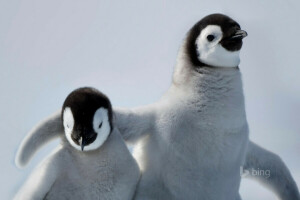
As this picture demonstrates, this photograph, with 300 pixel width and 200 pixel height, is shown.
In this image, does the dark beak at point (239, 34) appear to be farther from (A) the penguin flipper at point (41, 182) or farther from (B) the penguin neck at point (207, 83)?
(A) the penguin flipper at point (41, 182)

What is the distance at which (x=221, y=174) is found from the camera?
2920 mm

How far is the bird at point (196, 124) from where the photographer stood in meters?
2.86

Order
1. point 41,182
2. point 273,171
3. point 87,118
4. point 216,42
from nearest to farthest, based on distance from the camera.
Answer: point 87,118 < point 41,182 < point 216,42 < point 273,171

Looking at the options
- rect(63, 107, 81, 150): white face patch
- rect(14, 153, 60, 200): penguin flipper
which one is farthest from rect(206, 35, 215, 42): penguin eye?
rect(14, 153, 60, 200): penguin flipper

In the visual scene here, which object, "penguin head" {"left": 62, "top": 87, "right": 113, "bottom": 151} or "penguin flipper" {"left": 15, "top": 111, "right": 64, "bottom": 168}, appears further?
"penguin flipper" {"left": 15, "top": 111, "right": 64, "bottom": 168}

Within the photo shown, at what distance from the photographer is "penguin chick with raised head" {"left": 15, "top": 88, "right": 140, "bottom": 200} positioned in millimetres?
2707

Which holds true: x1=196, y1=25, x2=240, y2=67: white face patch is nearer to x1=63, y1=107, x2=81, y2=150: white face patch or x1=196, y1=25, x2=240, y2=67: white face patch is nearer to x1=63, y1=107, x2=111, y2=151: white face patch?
x1=63, y1=107, x2=111, y2=151: white face patch

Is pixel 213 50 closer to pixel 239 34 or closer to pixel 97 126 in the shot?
pixel 239 34

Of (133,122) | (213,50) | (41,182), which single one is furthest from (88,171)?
(213,50)

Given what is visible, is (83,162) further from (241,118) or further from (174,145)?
(241,118)

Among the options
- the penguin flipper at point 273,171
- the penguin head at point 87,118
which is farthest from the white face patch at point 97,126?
the penguin flipper at point 273,171

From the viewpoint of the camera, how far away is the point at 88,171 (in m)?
2.79

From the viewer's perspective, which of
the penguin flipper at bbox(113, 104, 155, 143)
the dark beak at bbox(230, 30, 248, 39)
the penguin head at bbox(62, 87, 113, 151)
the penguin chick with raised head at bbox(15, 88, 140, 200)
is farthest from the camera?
the penguin flipper at bbox(113, 104, 155, 143)

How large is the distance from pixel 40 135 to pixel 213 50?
3.36ft
